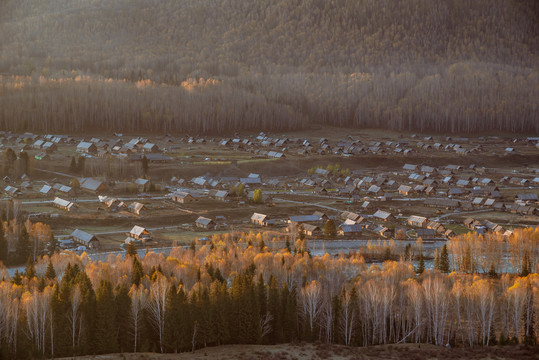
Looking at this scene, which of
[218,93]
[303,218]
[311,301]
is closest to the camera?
[311,301]

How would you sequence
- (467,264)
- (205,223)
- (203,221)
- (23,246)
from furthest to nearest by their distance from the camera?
(203,221) < (205,223) < (467,264) < (23,246)

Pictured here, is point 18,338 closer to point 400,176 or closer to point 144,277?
point 144,277

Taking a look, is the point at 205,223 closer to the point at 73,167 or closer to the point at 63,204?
the point at 63,204

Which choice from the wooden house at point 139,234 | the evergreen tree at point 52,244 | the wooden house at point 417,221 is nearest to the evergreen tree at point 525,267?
the wooden house at point 417,221

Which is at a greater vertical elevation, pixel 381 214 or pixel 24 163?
pixel 24 163

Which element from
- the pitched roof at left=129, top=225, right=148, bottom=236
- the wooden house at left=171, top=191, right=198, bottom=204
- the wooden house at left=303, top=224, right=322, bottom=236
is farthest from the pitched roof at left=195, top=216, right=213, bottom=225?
the wooden house at left=171, top=191, right=198, bottom=204

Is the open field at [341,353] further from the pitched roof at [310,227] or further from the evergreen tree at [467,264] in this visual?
the pitched roof at [310,227]

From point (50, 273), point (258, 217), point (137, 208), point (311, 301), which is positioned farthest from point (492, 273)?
point (137, 208)
